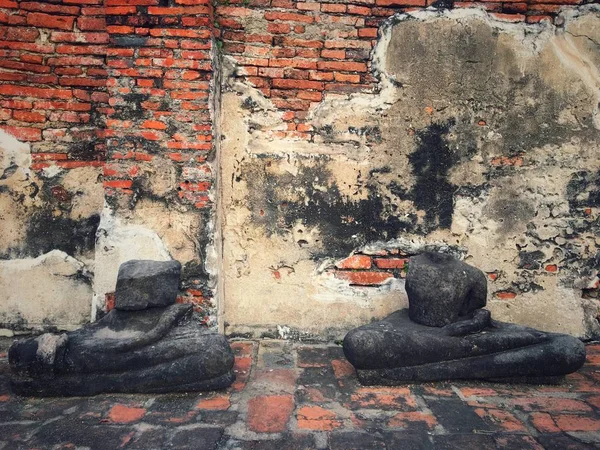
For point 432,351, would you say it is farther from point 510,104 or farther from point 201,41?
point 201,41

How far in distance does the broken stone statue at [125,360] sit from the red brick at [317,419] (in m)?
0.57

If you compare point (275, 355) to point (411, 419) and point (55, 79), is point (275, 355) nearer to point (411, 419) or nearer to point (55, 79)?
point (411, 419)

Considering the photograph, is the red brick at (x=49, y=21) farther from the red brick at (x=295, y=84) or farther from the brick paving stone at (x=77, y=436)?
the brick paving stone at (x=77, y=436)

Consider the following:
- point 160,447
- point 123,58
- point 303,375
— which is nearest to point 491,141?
point 303,375

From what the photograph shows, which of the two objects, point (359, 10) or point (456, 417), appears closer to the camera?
point (456, 417)

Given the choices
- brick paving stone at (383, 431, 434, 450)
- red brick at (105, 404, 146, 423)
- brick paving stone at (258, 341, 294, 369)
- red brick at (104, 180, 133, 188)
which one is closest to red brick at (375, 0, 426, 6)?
red brick at (104, 180, 133, 188)

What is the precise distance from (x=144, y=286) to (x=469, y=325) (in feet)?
7.39

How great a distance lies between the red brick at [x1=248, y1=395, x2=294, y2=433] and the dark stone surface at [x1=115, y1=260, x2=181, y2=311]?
3.09 feet

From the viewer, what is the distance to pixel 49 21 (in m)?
3.39

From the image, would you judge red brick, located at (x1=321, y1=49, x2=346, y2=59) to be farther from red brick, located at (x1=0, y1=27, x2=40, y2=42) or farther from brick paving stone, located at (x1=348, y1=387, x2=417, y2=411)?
brick paving stone, located at (x1=348, y1=387, x2=417, y2=411)

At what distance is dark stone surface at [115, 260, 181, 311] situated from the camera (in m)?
2.79

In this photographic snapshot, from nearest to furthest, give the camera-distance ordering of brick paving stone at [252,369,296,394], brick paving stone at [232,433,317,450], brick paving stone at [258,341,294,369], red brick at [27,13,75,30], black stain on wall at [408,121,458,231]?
brick paving stone at [232,433,317,450] → brick paving stone at [252,369,296,394] → brick paving stone at [258,341,294,369] → red brick at [27,13,75,30] → black stain on wall at [408,121,458,231]

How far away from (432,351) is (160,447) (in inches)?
69.3


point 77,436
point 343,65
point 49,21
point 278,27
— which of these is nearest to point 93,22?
point 49,21
